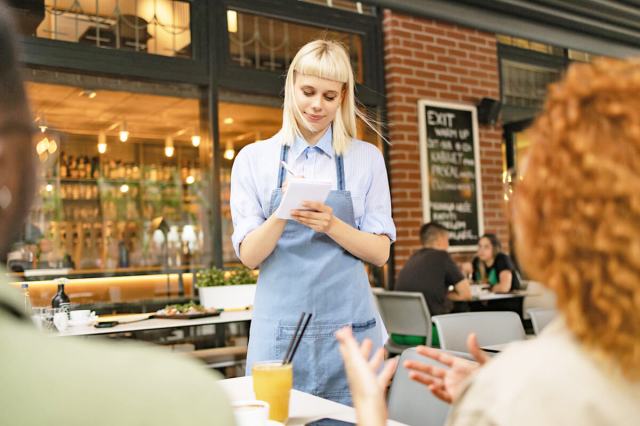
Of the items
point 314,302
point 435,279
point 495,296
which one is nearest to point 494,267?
point 495,296

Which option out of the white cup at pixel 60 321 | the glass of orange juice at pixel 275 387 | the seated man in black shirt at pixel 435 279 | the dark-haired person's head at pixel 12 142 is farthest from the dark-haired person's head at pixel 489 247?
the dark-haired person's head at pixel 12 142

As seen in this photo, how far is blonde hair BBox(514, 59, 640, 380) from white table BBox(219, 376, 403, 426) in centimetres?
73

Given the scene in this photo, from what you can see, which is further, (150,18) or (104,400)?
(150,18)

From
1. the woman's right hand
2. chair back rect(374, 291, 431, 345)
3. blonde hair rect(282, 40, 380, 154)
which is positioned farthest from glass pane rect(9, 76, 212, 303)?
the woman's right hand

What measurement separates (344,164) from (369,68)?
402 centimetres

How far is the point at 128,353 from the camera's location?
16.7 inches

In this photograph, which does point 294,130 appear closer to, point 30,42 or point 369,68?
point 30,42

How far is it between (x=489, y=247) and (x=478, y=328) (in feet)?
10.5

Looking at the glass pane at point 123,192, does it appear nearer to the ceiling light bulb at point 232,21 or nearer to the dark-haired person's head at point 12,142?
the ceiling light bulb at point 232,21

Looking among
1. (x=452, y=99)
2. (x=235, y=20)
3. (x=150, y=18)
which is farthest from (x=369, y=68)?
(x=150, y=18)

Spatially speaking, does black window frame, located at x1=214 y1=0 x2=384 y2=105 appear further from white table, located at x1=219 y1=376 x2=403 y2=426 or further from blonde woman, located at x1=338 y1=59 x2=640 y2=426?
blonde woman, located at x1=338 y1=59 x2=640 y2=426

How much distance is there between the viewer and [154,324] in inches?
138

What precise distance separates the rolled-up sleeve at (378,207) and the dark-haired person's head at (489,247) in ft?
13.1

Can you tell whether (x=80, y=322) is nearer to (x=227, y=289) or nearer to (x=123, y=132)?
(x=227, y=289)
